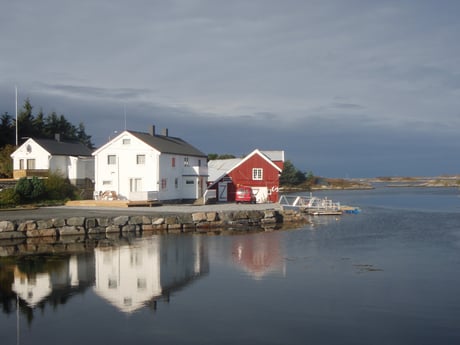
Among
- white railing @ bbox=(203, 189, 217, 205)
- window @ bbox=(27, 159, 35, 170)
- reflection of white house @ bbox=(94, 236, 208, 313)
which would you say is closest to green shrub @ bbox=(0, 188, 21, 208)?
window @ bbox=(27, 159, 35, 170)

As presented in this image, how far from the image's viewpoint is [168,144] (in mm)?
51656

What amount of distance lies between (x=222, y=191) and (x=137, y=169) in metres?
11.0

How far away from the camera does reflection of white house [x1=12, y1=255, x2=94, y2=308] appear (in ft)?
61.2

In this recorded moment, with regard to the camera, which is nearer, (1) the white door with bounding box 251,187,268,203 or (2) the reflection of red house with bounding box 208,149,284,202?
(2) the reflection of red house with bounding box 208,149,284,202

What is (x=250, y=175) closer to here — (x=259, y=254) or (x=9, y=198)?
(x=9, y=198)

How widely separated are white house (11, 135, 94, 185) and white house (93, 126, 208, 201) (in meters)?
7.01

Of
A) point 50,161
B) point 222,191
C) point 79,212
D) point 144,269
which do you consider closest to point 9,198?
point 79,212

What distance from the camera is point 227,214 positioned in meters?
39.8

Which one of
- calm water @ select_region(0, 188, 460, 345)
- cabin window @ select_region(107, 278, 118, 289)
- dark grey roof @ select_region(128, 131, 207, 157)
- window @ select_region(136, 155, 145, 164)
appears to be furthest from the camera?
dark grey roof @ select_region(128, 131, 207, 157)

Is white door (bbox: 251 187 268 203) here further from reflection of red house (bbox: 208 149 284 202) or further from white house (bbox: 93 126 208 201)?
white house (bbox: 93 126 208 201)

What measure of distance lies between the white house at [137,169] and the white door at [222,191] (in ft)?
19.2

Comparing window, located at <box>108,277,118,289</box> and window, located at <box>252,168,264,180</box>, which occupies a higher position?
window, located at <box>252,168,264,180</box>

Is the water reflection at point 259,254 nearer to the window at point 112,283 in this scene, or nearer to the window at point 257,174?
the window at point 112,283

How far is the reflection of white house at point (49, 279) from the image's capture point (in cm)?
1865
